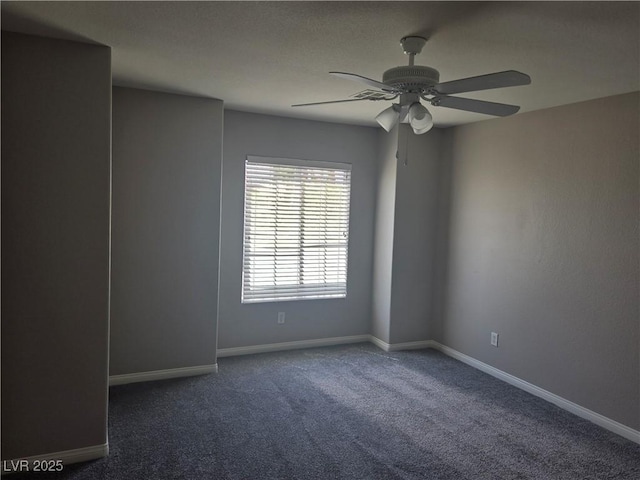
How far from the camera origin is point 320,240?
4969 millimetres

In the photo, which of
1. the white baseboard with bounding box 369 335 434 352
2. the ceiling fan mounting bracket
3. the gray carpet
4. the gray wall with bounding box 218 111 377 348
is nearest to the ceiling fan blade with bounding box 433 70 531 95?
the ceiling fan mounting bracket

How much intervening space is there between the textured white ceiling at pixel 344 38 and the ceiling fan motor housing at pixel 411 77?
0.21m

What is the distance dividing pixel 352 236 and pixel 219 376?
204cm

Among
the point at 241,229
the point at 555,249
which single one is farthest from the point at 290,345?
the point at 555,249

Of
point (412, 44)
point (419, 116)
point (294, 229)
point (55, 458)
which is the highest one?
point (412, 44)

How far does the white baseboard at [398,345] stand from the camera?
195 inches

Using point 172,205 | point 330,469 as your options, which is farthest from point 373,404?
point 172,205

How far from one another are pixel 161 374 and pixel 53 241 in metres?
1.78

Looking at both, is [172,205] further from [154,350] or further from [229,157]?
[154,350]

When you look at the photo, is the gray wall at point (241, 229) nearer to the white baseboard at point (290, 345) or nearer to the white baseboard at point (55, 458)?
the white baseboard at point (290, 345)

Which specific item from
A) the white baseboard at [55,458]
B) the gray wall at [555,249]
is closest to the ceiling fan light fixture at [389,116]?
the gray wall at [555,249]

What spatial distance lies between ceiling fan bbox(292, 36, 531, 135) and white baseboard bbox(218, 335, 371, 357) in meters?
2.90

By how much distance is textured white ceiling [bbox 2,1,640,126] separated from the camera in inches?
81.0

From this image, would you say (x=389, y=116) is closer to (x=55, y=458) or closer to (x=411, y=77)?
(x=411, y=77)
